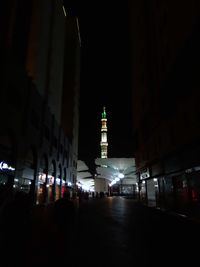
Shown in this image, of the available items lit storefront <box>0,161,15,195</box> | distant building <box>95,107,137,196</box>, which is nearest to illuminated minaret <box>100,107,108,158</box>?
distant building <box>95,107,137,196</box>

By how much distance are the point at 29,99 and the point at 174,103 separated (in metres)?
14.2

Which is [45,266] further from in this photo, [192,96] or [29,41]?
[29,41]

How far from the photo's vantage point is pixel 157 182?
2716cm

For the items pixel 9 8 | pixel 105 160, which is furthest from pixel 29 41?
pixel 105 160

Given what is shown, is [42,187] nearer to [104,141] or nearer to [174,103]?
[174,103]

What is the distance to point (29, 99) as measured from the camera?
23.6 m

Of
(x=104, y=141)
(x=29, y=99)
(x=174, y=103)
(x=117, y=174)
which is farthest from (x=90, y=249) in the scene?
(x=104, y=141)

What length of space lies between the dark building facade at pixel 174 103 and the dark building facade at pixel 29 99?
1378cm

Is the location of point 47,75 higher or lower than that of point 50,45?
lower

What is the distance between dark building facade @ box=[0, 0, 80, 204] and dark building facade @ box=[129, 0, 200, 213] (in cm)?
1378

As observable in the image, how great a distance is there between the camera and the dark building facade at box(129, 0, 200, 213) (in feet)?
53.8

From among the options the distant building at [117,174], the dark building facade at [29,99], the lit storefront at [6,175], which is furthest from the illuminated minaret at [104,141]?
the lit storefront at [6,175]

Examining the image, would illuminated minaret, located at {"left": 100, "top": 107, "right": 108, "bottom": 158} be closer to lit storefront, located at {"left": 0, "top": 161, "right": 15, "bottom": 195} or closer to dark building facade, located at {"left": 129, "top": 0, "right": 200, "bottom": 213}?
dark building facade, located at {"left": 129, "top": 0, "right": 200, "bottom": 213}

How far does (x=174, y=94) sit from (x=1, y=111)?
14670mm
